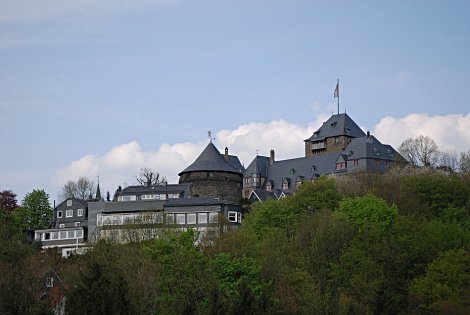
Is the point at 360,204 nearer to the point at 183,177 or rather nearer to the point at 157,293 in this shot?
the point at 157,293

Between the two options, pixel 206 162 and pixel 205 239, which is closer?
pixel 205 239

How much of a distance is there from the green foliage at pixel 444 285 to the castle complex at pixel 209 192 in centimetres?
2193

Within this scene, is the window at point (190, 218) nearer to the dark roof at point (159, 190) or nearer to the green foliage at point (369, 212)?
the dark roof at point (159, 190)

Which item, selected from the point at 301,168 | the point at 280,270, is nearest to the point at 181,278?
the point at 280,270

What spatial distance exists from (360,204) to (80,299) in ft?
100

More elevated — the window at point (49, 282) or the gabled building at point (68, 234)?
the gabled building at point (68, 234)

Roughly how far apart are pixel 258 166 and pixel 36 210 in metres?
33.9

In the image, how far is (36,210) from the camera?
97188 mm

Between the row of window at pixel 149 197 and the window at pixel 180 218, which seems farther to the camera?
the row of window at pixel 149 197

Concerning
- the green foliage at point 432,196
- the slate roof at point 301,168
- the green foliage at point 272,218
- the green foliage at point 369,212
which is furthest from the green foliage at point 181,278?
the slate roof at point 301,168

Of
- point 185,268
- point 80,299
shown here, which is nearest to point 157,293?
point 185,268

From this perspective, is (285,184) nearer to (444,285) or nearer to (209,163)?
(209,163)

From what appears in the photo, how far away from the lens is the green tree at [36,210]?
95625mm

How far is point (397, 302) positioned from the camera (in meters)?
46.9
